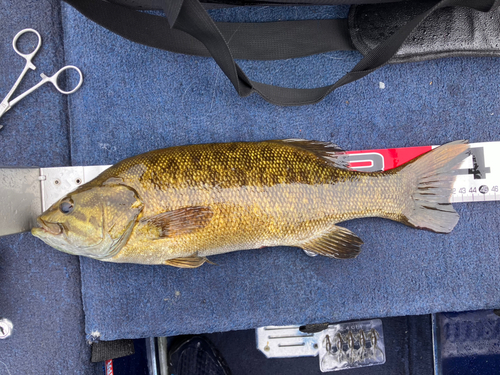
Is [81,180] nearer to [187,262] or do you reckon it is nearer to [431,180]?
[187,262]

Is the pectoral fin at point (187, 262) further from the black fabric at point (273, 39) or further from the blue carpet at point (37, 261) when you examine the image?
the black fabric at point (273, 39)

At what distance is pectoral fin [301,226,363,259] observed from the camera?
5.20ft

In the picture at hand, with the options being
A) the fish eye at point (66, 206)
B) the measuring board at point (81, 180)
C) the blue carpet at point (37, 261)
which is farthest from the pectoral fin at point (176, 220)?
the blue carpet at point (37, 261)

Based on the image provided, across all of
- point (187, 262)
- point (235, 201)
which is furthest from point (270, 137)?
point (187, 262)

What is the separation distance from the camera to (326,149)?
162 cm

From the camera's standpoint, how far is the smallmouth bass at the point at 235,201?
54.2 inches

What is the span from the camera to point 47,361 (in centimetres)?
173

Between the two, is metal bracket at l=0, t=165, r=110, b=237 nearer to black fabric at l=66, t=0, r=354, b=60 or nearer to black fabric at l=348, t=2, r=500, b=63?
black fabric at l=66, t=0, r=354, b=60

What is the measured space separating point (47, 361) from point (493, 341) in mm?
2379

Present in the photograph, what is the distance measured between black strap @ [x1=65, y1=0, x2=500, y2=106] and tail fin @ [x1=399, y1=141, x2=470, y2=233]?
49 cm

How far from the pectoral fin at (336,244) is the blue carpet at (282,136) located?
17 centimetres

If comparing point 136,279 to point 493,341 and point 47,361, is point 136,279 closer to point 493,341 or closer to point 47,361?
point 47,361

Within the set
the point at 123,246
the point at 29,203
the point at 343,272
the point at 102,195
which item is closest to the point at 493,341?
the point at 343,272

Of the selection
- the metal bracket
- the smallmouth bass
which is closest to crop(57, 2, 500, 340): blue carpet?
the metal bracket
